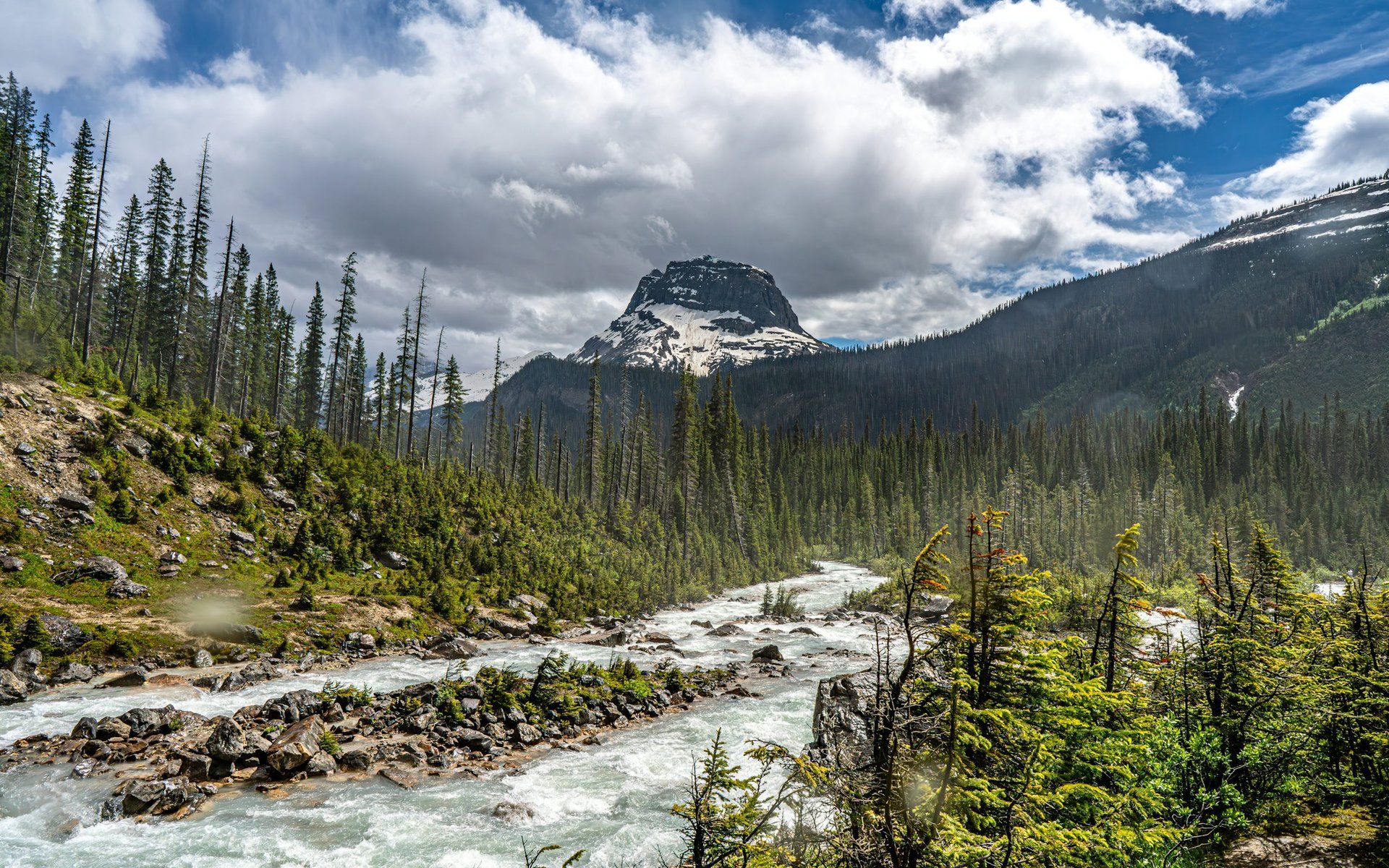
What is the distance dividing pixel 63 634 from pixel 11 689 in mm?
2927

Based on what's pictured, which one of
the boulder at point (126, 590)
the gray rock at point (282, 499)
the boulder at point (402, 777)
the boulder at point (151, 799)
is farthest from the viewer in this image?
the gray rock at point (282, 499)

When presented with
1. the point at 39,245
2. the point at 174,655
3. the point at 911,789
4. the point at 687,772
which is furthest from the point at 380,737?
the point at 39,245

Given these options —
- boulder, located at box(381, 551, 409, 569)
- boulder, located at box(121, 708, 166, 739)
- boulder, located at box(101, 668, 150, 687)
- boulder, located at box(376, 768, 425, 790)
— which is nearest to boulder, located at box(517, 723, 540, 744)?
boulder, located at box(376, 768, 425, 790)

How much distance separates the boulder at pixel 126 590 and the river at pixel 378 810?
5.25 metres

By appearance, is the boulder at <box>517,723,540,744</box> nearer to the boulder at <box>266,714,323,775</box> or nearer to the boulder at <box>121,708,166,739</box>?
the boulder at <box>266,714,323,775</box>

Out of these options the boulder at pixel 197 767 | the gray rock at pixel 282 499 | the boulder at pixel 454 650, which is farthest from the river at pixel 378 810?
the gray rock at pixel 282 499

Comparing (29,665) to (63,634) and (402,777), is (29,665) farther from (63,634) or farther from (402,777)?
(402,777)

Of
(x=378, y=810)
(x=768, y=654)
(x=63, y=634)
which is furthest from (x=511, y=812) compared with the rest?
(x=768, y=654)

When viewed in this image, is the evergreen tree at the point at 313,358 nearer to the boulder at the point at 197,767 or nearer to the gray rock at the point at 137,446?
the gray rock at the point at 137,446

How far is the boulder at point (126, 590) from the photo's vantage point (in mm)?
22547

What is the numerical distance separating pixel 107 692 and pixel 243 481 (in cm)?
1686

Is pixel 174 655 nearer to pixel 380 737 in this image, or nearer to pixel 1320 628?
pixel 380 737

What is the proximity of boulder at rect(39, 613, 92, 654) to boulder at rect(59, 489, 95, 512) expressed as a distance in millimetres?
6184

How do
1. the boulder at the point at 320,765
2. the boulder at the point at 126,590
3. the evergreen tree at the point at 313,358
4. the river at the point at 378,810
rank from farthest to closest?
the evergreen tree at the point at 313,358 → the boulder at the point at 126,590 → the boulder at the point at 320,765 → the river at the point at 378,810
